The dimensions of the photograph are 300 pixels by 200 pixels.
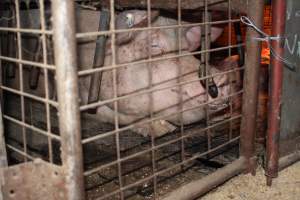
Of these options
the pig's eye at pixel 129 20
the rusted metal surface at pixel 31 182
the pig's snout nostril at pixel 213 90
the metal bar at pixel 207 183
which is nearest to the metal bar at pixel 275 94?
the metal bar at pixel 207 183

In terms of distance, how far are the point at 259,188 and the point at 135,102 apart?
1.25 metres

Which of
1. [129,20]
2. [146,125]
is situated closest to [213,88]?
[146,125]

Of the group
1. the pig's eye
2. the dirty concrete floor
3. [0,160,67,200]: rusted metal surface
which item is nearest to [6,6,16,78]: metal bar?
the pig's eye

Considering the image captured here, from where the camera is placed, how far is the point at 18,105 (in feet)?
14.2

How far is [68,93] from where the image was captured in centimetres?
160

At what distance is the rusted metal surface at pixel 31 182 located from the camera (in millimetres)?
1736

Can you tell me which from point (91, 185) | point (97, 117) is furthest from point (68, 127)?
point (97, 117)

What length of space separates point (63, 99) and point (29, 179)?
0.45 metres

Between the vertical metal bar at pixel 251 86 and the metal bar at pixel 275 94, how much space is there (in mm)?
102

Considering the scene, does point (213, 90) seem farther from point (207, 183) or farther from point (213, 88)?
point (207, 183)

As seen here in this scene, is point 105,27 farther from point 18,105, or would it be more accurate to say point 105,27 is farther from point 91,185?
point 18,105

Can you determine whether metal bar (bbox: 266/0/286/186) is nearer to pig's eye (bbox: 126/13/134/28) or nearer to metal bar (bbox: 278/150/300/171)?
metal bar (bbox: 278/150/300/171)

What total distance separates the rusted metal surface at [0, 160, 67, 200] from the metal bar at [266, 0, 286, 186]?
140cm

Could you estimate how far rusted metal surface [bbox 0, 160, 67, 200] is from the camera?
5.70ft
